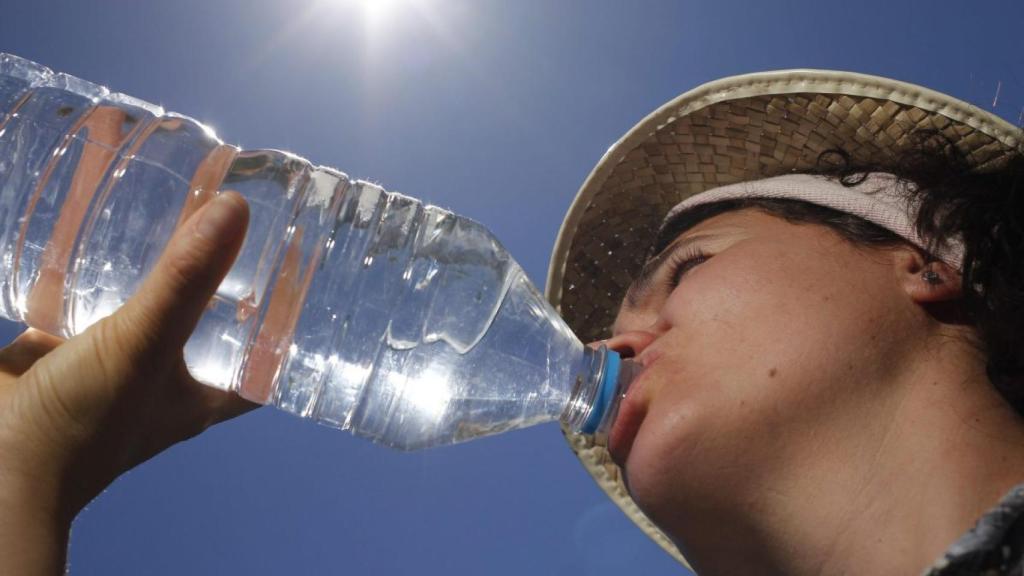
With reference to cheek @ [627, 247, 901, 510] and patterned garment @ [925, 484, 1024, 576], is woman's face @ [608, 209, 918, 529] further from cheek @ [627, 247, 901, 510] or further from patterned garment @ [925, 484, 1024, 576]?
patterned garment @ [925, 484, 1024, 576]

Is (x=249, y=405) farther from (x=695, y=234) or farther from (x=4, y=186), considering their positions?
(x=695, y=234)

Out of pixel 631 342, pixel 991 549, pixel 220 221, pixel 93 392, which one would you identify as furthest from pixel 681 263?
pixel 93 392

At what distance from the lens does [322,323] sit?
1.62 m

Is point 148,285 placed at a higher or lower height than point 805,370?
higher

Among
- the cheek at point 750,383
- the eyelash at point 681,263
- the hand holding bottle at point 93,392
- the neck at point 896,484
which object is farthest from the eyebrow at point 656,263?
the hand holding bottle at point 93,392

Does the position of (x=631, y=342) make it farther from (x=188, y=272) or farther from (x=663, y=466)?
(x=188, y=272)

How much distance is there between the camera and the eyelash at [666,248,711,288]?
1.55m

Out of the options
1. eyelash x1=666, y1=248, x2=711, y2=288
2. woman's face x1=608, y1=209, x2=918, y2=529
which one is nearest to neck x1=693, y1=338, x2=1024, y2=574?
woman's face x1=608, y1=209, x2=918, y2=529

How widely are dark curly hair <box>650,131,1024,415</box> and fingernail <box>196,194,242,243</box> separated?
1.01m

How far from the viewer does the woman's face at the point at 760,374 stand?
3.83 ft

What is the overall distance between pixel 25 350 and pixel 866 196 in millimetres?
1563

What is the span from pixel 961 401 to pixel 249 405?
124cm

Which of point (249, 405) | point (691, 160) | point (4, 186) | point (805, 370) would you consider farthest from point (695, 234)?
point (4, 186)

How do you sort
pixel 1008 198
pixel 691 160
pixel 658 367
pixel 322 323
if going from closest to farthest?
pixel 658 367
pixel 1008 198
pixel 322 323
pixel 691 160
